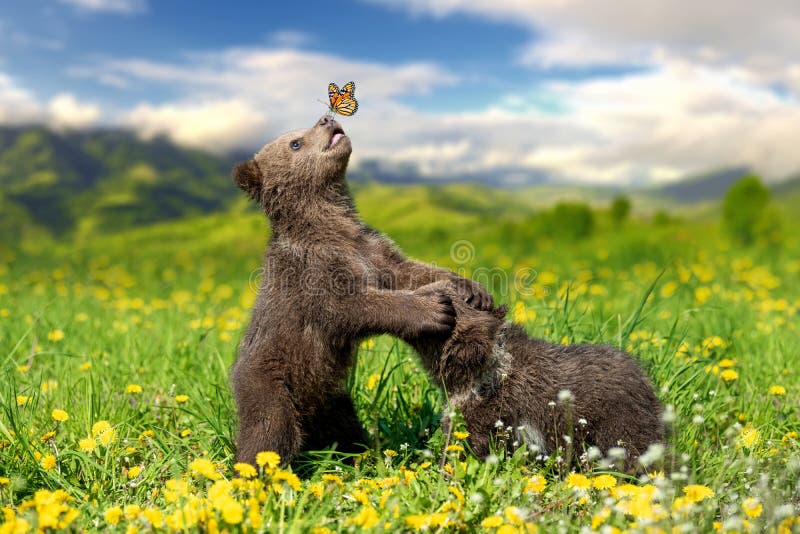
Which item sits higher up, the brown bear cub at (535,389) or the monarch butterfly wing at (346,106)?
the monarch butterfly wing at (346,106)

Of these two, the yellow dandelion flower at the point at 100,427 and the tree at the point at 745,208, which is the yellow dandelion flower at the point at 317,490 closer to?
the yellow dandelion flower at the point at 100,427

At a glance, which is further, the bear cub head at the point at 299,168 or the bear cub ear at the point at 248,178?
the bear cub ear at the point at 248,178

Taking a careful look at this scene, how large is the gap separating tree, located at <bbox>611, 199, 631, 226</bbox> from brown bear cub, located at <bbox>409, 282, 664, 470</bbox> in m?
35.4

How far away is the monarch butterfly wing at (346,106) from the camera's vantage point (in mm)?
4598

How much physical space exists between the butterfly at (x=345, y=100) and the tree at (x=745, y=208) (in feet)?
65.6

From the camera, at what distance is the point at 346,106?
15.1 ft

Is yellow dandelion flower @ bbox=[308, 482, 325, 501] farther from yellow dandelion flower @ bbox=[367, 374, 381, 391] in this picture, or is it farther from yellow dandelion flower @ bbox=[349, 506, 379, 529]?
yellow dandelion flower @ bbox=[367, 374, 381, 391]

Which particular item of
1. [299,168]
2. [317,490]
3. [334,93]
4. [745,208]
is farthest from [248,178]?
[745,208]

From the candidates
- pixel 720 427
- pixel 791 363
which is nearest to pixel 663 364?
pixel 720 427

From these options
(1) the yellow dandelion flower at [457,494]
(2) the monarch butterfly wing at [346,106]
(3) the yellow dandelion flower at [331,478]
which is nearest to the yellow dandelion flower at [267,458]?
(3) the yellow dandelion flower at [331,478]

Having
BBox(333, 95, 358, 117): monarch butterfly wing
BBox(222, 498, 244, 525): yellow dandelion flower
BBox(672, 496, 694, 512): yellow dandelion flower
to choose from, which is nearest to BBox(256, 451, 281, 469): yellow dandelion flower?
BBox(222, 498, 244, 525): yellow dandelion flower

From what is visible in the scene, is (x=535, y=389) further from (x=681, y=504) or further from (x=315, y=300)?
(x=315, y=300)

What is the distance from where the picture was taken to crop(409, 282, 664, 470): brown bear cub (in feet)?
12.5

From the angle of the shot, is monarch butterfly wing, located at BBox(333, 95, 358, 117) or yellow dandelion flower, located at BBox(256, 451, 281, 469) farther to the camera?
monarch butterfly wing, located at BBox(333, 95, 358, 117)
